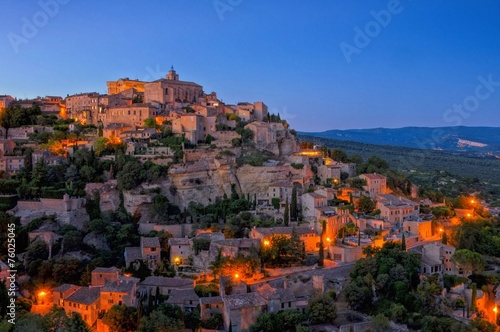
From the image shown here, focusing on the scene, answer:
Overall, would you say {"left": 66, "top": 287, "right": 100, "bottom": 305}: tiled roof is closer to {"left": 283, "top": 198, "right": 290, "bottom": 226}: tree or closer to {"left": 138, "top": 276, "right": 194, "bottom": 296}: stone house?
{"left": 138, "top": 276, "right": 194, "bottom": 296}: stone house

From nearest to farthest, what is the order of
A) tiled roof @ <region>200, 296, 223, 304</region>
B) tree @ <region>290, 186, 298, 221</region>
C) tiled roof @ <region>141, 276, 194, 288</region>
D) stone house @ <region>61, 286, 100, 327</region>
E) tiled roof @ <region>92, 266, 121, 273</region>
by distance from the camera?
stone house @ <region>61, 286, 100, 327</region> → tiled roof @ <region>200, 296, 223, 304</region> → tiled roof @ <region>141, 276, 194, 288</region> → tiled roof @ <region>92, 266, 121, 273</region> → tree @ <region>290, 186, 298, 221</region>

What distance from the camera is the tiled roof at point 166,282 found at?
25.7 metres

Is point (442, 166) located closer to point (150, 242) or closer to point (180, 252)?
point (180, 252)

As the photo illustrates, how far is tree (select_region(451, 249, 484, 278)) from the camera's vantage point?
89.3 feet

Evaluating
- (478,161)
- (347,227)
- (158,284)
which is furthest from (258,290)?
(478,161)

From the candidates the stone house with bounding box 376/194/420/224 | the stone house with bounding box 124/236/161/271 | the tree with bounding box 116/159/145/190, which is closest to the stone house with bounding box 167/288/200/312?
the stone house with bounding box 124/236/161/271

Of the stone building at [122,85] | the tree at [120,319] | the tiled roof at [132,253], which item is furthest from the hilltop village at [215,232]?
the stone building at [122,85]

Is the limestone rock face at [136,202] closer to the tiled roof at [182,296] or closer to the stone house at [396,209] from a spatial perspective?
the tiled roof at [182,296]

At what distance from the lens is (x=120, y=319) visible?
22547mm

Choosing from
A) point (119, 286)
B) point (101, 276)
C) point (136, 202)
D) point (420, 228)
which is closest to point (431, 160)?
point (420, 228)

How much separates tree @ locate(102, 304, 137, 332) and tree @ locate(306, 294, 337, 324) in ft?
28.2

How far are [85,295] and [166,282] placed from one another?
4.18m

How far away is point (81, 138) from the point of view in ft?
135

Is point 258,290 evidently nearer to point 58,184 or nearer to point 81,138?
point 58,184
